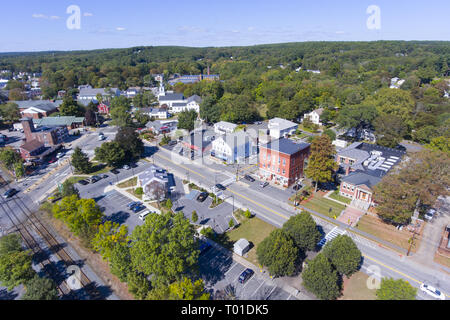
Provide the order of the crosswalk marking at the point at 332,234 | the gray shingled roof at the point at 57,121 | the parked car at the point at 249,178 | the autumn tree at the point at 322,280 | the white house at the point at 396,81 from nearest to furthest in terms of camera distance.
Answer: the autumn tree at the point at 322,280, the crosswalk marking at the point at 332,234, the parked car at the point at 249,178, the gray shingled roof at the point at 57,121, the white house at the point at 396,81

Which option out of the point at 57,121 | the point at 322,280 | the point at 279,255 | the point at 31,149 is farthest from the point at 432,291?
the point at 57,121

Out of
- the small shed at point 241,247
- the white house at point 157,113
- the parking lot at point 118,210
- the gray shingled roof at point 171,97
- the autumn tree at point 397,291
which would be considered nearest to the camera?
the autumn tree at point 397,291

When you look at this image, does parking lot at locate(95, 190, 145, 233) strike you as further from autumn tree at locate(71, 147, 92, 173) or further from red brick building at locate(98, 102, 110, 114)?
red brick building at locate(98, 102, 110, 114)

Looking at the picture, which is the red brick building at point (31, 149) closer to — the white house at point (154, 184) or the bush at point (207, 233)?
the white house at point (154, 184)

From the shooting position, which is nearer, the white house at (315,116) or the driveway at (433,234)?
the driveway at (433,234)

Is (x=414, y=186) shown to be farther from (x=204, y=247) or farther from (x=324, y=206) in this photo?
(x=204, y=247)

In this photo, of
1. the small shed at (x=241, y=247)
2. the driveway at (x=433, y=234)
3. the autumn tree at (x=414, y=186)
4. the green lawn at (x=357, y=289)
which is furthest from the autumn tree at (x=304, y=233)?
the driveway at (x=433, y=234)
